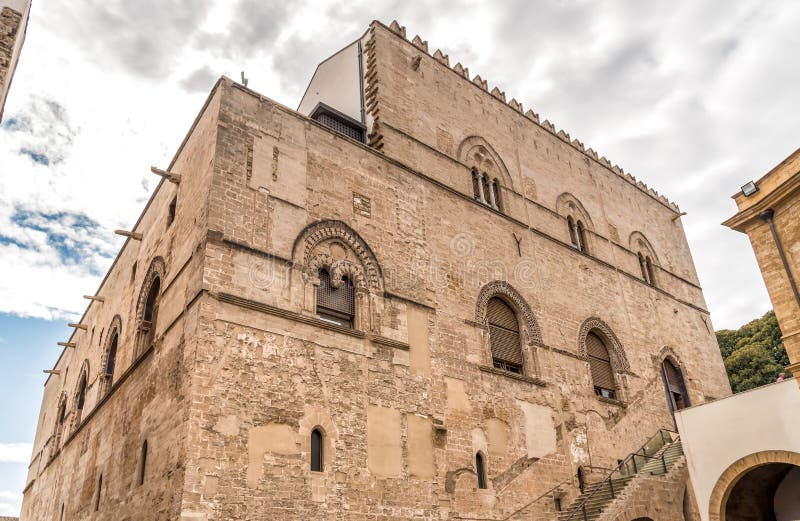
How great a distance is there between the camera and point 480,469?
12102mm

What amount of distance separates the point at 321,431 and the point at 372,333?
7.03ft

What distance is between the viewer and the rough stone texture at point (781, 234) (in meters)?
10.6

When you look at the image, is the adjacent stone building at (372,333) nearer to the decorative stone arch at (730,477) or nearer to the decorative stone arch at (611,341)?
the decorative stone arch at (611,341)

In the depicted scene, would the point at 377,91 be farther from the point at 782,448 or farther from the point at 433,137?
the point at 782,448

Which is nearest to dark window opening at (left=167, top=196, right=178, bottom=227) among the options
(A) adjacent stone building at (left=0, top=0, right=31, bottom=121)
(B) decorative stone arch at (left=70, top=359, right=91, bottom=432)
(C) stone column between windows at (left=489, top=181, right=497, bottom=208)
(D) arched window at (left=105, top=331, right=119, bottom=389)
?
(A) adjacent stone building at (left=0, top=0, right=31, bottom=121)

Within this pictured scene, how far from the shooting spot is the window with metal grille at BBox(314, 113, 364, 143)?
14.5m

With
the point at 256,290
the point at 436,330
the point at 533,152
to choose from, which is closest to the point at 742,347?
the point at 533,152

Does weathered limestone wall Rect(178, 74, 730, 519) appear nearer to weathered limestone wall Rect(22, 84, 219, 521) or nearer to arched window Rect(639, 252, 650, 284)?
weathered limestone wall Rect(22, 84, 219, 521)

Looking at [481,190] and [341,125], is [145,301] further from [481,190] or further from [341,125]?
[481,190]

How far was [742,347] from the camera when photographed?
1189 inches

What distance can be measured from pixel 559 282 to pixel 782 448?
261 inches

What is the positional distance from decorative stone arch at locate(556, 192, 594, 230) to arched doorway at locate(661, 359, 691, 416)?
4864 millimetres

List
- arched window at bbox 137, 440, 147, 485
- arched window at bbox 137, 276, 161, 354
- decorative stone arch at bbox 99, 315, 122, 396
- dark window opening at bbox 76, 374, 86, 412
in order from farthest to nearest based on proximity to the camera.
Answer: dark window opening at bbox 76, 374, 86, 412 → decorative stone arch at bbox 99, 315, 122, 396 → arched window at bbox 137, 276, 161, 354 → arched window at bbox 137, 440, 147, 485

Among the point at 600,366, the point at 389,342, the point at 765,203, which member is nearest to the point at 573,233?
the point at 600,366
